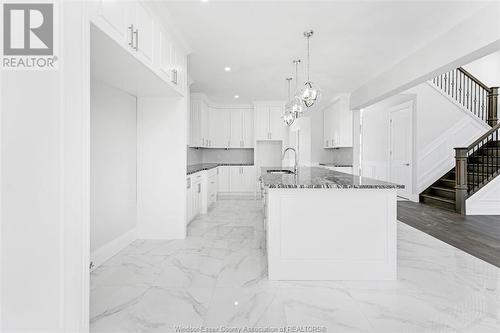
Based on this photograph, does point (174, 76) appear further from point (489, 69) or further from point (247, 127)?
point (489, 69)

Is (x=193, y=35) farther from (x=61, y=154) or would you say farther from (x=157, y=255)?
(x=157, y=255)

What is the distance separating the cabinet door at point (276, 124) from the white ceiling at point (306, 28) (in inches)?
90.4

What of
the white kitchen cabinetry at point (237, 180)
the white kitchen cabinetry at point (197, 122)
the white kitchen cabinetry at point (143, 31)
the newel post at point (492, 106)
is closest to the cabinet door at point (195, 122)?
the white kitchen cabinetry at point (197, 122)

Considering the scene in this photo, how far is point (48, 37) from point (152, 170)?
238 centimetres

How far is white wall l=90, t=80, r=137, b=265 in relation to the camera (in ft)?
9.38

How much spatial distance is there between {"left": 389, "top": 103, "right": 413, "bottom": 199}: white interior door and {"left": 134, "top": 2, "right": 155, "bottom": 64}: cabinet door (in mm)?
6238

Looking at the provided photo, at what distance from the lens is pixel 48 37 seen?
5.27 feet

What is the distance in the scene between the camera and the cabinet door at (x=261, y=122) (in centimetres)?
746

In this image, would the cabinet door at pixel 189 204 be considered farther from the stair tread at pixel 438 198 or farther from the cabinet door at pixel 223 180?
the stair tread at pixel 438 198

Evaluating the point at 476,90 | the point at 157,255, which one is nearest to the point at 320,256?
the point at 157,255

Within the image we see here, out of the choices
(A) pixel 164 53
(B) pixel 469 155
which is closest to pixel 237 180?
(A) pixel 164 53

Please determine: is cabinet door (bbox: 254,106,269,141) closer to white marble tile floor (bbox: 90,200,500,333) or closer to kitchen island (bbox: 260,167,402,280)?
white marble tile floor (bbox: 90,200,500,333)

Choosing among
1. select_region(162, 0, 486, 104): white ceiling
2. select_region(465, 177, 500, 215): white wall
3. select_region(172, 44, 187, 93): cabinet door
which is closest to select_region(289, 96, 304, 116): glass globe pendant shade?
select_region(162, 0, 486, 104): white ceiling

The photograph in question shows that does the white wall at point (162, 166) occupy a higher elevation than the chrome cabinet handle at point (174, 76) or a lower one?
lower
